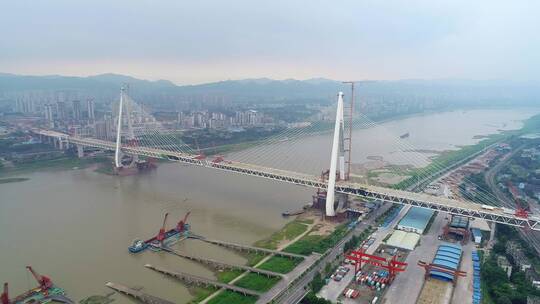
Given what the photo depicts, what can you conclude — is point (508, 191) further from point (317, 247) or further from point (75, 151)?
point (75, 151)

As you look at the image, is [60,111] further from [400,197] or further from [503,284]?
[503,284]

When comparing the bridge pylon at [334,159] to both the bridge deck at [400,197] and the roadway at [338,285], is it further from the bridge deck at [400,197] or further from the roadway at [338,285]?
the roadway at [338,285]

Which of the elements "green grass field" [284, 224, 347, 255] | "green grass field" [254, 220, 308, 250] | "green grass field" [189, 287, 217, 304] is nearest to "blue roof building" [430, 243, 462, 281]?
"green grass field" [284, 224, 347, 255]

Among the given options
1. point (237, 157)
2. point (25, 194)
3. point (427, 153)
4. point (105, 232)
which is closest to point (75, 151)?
point (25, 194)

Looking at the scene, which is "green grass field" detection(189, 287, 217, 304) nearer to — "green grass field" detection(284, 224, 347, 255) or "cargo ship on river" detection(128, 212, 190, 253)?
"cargo ship on river" detection(128, 212, 190, 253)

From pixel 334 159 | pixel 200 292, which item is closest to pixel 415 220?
pixel 334 159

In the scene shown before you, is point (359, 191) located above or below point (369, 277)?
above
